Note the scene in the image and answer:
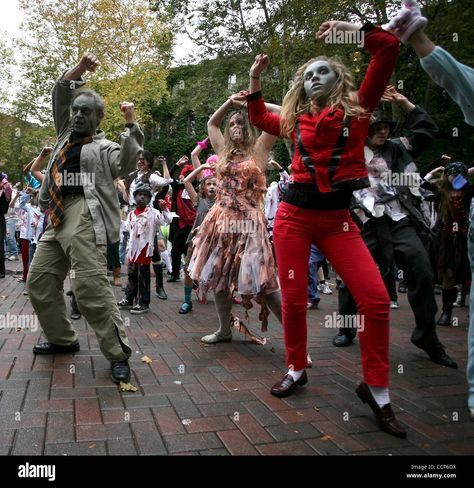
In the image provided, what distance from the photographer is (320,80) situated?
292 centimetres

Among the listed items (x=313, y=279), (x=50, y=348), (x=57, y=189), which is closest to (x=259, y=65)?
(x=57, y=189)

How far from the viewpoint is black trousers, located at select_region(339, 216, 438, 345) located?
155 inches

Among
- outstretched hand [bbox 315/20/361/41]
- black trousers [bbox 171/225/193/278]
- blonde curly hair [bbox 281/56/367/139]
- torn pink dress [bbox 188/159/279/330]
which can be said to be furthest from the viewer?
black trousers [bbox 171/225/193/278]

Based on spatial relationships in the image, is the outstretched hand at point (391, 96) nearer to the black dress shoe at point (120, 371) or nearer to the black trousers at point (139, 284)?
the black dress shoe at point (120, 371)

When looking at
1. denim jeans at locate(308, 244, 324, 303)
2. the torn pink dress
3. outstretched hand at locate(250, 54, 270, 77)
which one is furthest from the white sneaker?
outstretched hand at locate(250, 54, 270, 77)

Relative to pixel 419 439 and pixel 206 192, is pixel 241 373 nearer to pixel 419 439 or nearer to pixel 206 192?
pixel 419 439

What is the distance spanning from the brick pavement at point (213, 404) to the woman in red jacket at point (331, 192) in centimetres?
23

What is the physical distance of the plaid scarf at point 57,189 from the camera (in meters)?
3.59

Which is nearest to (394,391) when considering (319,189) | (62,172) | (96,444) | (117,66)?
(319,189)

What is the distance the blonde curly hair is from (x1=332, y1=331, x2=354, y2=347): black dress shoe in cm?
221

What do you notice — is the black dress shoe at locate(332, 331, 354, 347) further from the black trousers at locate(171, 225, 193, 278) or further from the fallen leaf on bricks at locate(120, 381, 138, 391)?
the black trousers at locate(171, 225, 193, 278)

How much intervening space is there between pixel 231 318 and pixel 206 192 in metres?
1.84

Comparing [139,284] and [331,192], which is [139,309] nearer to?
[139,284]

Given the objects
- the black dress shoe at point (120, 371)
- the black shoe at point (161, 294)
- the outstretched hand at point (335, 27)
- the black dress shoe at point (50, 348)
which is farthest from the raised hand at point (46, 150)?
the black shoe at point (161, 294)
